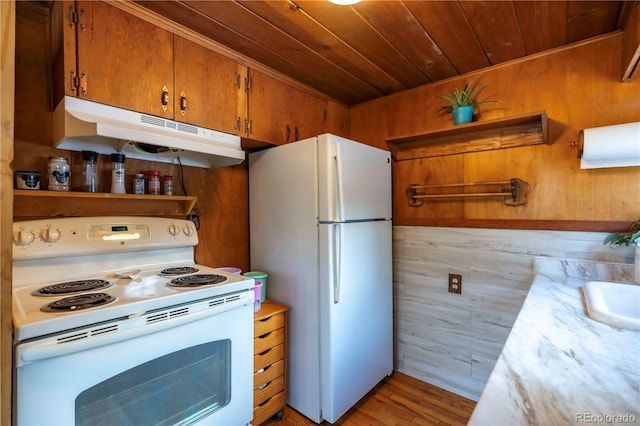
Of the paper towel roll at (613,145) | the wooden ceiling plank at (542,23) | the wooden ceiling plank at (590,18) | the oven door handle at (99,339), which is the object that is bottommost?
the oven door handle at (99,339)

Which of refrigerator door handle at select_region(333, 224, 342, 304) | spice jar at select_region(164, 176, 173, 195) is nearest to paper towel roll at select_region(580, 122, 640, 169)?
refrigerator door handle at select_region(333, 224, 342, 304)

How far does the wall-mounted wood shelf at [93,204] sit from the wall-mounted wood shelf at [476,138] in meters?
1.53

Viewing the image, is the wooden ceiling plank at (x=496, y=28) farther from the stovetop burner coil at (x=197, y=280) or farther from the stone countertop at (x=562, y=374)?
the stovetop burner coil at (x=197, y=280)

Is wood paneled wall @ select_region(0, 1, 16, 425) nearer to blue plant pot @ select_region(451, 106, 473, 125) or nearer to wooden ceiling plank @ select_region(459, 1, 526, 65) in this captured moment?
wooden ceiling plank @ select_region(459, 1, 526, 65)

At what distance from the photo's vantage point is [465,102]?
2.01 metres

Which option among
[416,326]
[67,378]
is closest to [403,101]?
[416,326]

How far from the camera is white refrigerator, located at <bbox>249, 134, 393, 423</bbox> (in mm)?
1732

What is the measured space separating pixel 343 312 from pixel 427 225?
94 centimetres

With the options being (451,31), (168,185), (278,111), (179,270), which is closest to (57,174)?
(168,185)

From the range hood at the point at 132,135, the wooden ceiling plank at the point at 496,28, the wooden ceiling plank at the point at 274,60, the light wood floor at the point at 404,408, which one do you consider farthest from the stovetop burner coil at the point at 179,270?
the wooden ceiling plank at the point at 496,28

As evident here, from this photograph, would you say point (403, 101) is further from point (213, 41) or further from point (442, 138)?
point (213, 41)

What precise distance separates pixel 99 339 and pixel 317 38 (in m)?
1.69

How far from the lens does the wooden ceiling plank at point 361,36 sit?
143 cm

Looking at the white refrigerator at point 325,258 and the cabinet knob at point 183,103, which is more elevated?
the cabinet knob at point 183,103
